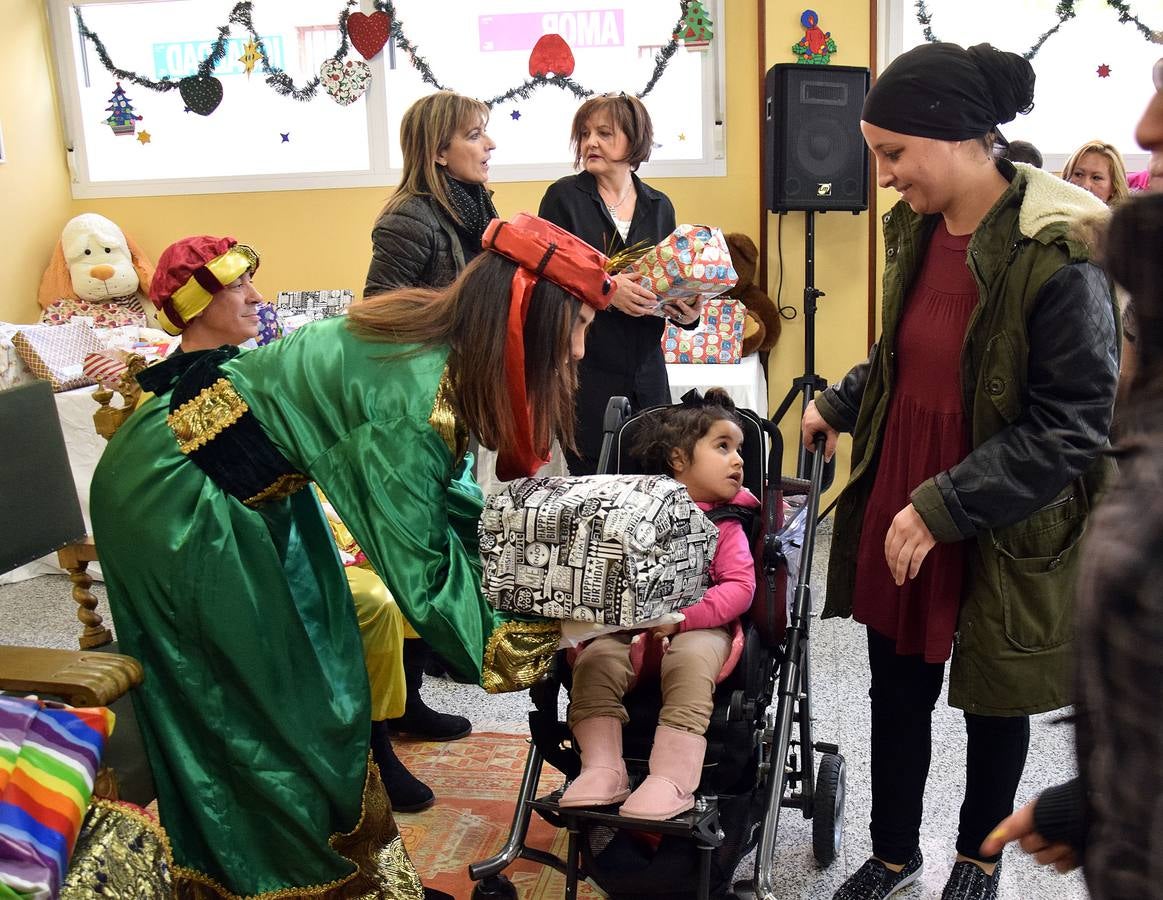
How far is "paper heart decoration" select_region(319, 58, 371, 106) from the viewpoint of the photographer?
5066 mm

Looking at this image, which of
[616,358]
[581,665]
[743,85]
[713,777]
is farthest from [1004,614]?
[743,85]

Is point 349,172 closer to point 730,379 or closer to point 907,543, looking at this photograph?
point 730,379

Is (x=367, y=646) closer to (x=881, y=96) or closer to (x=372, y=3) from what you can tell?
(x=881, y=96)

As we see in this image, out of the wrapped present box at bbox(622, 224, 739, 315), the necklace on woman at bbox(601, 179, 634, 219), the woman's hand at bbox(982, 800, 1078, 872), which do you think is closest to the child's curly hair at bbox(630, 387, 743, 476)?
the wrapped present box at bbox(622, 224, 739, 315)

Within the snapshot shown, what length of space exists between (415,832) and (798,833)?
88cm

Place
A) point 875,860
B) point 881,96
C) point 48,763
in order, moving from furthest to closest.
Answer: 1. point 875,860
2. point 881,96
3. point 48,763

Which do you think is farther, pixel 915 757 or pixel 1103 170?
pixel 1103 170

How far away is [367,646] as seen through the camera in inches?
96.5

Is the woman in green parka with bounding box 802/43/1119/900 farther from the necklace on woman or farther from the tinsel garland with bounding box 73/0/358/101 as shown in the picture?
the tinsel garland with bounding box 73/0/358/101

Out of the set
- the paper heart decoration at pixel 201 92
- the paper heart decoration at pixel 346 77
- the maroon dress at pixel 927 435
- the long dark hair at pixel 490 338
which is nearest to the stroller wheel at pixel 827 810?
the maroon dress at pixel 927 435

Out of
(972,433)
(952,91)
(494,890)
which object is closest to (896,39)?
(952,91)

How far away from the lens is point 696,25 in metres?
4.79

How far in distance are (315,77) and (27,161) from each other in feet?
4.73

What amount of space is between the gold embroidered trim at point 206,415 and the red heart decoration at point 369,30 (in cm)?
370
